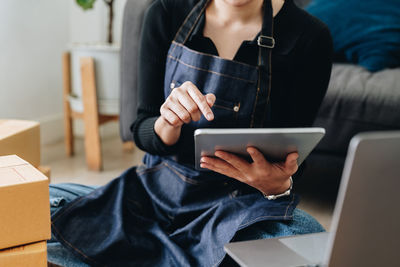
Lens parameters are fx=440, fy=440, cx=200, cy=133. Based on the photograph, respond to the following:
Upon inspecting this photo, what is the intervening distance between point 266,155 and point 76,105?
1.48 meters

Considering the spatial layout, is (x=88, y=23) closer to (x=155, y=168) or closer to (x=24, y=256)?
(x=155, y=168)

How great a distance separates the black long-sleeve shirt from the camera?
0.93 m

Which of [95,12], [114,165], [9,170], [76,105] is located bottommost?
[114,165]

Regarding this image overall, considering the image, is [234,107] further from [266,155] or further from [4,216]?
[4,216]

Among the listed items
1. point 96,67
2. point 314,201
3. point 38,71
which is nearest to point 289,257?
point 314,201

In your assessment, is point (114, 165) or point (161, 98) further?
point (114, 165)

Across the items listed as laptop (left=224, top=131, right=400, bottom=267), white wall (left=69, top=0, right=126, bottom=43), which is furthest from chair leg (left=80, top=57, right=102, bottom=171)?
laptop (left=224, top=131, right=400, bottom=267)

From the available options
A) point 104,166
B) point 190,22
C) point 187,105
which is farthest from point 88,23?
point 187,105

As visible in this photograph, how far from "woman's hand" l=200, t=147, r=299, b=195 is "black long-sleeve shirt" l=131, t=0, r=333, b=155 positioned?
0.19m

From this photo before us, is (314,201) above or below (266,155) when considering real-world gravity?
below

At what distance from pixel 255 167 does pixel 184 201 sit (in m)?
0.21

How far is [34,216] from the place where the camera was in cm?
62

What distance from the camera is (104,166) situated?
2072 mm

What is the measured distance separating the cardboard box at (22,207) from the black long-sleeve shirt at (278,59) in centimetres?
32
